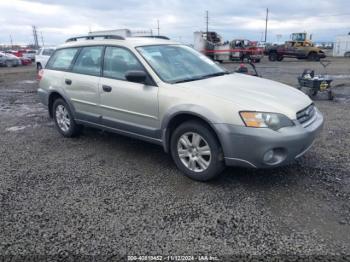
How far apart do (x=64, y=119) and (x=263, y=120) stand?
3770 millimetres

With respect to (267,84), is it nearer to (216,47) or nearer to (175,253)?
(175,253)

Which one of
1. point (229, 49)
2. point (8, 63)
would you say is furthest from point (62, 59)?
point (8, 63)

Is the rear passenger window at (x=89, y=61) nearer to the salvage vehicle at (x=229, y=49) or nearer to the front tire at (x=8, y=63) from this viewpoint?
the salvage vehicle at (x=229, y=49)

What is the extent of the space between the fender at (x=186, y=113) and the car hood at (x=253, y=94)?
0.19 m

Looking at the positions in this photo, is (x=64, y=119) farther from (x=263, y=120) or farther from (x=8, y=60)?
(x=8, y=60)

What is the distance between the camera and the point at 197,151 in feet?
12.0

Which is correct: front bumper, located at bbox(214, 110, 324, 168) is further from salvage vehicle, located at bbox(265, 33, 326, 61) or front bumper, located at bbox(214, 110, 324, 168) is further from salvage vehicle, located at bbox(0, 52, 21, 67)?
salvage vehicle, located at bbox(0, 52, 21, 67)

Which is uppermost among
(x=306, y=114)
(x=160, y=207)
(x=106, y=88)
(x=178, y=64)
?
(x=178, y=64)

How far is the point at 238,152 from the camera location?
329 cm

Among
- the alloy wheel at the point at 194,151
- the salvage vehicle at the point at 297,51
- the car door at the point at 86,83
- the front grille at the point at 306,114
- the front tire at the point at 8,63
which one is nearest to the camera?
the front grille at the point at 306,114

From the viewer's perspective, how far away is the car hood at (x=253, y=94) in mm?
3293

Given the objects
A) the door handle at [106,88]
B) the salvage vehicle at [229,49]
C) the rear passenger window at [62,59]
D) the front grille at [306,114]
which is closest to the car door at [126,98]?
the door handle at [106,88]

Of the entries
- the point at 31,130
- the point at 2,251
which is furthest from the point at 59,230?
the point at 31,130

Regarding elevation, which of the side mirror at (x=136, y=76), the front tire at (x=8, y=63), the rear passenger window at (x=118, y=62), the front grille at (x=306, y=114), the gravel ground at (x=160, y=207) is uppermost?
the rear passenger window at (x=118, y=62)
